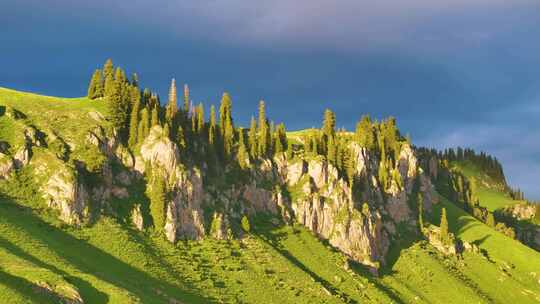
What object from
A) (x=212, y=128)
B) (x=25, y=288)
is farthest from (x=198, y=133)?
(x=25, y=288)

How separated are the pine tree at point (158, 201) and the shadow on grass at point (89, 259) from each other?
18.5 metres

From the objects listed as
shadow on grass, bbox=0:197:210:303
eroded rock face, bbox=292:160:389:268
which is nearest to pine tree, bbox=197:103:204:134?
eroded rock face, bbox=292:160:389:268

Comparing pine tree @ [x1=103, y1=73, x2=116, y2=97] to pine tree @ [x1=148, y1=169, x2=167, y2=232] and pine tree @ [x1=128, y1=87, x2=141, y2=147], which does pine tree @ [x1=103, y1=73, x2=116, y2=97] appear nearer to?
pine tree @ [x1=128, y1=87, x2=141, y2=147]

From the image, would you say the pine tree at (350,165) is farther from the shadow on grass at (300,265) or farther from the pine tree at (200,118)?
the pine tree at (200,118)

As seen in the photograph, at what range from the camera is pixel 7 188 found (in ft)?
335

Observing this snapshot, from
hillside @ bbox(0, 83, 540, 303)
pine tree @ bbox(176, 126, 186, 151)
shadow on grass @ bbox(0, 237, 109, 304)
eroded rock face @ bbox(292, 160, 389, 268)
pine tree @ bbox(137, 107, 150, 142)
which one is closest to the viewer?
shadow on grass @ bbox(0, 237, 109, 304)

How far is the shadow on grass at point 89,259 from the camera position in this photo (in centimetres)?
8738

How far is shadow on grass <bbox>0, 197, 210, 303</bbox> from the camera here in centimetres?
8738

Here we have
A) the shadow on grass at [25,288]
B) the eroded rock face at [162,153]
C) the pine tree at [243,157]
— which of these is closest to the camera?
the shadow on grass at [25,288]

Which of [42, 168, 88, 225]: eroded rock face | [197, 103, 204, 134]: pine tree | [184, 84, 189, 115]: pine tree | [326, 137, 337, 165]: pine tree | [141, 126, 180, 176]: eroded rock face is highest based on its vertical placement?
[184, 84, 189, 115]: pine tree

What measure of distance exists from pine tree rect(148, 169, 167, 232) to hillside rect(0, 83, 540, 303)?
0.67m

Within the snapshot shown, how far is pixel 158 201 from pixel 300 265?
37335 mm

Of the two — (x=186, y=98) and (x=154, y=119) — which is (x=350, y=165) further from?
(x=154, y=119)

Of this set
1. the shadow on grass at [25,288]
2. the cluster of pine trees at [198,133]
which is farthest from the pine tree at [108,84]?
the shadow on grass at [25,288]
